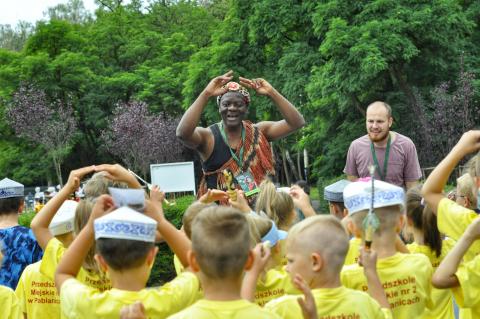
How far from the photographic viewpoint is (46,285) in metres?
5.49

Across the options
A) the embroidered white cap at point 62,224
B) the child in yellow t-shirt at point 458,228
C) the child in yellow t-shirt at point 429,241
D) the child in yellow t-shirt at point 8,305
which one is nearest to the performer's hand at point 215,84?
the embroidered white cap at point 62,224

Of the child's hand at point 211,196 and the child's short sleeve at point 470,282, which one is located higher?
the child's hand at point 211,196

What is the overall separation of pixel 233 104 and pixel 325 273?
142 inches

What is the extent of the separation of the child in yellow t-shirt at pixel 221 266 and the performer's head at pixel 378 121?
3943mm

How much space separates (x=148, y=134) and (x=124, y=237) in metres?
39.4

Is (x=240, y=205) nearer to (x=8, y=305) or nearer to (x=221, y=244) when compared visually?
(x=8, y=305)

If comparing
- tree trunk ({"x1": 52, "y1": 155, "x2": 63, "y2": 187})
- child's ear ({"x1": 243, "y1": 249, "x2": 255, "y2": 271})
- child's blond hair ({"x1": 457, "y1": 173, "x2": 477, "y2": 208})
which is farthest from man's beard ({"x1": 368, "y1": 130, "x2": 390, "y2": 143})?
tree trunk ({"x1": 52, "y1": 155, "x2": 63, "y2": 187})

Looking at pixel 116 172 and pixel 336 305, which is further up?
pixel 116 172

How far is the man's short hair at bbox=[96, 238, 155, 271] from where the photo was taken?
360cm

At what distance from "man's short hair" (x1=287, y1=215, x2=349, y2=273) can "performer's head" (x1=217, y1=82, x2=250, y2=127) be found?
136 inches

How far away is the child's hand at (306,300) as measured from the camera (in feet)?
10.7

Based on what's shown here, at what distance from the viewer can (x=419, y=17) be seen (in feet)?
83.9

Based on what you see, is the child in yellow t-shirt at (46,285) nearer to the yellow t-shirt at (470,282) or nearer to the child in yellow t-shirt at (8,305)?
the child in yellow t-shirt at (8,305)

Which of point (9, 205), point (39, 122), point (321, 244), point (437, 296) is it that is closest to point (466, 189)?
point (437, 296)
